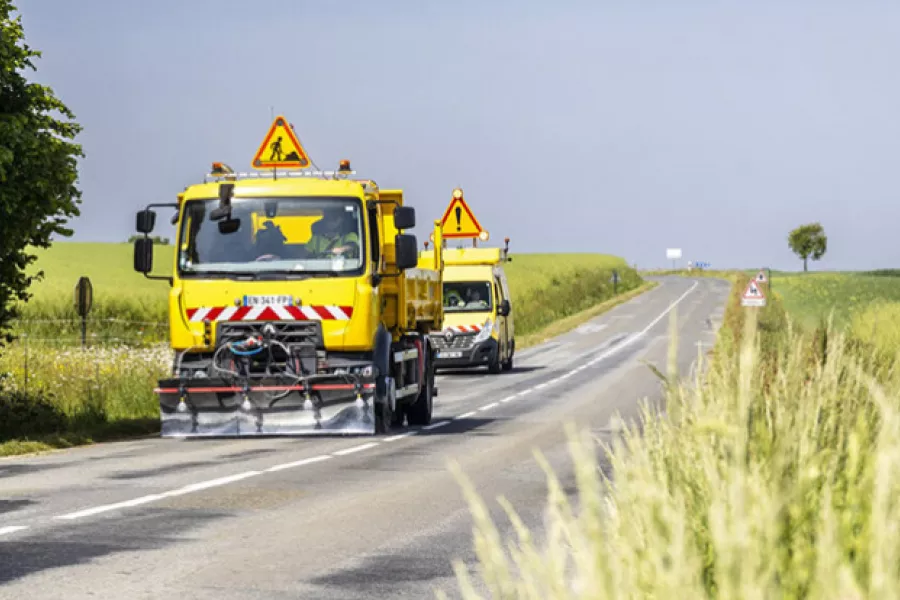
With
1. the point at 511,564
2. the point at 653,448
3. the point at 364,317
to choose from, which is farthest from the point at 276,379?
the point at 653,448

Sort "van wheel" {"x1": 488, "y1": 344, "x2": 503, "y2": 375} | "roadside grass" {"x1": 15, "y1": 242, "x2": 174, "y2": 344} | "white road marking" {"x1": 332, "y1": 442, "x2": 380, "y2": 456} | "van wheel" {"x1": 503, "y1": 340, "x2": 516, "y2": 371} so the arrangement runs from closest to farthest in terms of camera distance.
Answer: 1. "white road marking" {"x1": 332, "y1": 442, "x2": 380, "y2": 456}
2. "van wheel" {"x1": 488, "y1": 344, "x2": 503, "y2": 375}
3. "roadside grass" {"x1": 15, "y1": 242, "x2": 174, "y2": 344}
4. "van wheel" {"x1": 503, "y1": 340, "x2": 516, "y2": 371}

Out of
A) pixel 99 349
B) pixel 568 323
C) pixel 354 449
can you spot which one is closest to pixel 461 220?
pixel 99 349

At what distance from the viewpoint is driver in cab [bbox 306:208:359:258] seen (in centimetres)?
1734

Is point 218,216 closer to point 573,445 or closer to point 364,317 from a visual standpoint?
point 364,317

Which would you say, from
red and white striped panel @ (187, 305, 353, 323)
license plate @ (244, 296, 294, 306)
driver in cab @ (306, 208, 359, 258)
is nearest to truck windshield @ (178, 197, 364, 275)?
driver in cab @ (306, 208, 359, 258)

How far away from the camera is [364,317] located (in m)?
17.1

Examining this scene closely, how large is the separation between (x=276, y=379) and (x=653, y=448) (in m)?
11.0

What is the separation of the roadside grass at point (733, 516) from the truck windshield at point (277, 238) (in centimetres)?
1085

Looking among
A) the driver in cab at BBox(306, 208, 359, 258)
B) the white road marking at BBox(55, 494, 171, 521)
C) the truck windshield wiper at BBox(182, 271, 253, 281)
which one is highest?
the driver in cab at BBox(306, 208, 359, 258)

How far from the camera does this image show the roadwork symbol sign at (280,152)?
19047 millimetres

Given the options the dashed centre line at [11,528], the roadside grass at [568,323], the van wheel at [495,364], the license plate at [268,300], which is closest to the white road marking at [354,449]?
the license plate at [268,300]

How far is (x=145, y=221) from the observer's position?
16.9 metres

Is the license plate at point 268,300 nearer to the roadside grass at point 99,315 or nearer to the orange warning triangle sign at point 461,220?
the roadside grass at point 99,315

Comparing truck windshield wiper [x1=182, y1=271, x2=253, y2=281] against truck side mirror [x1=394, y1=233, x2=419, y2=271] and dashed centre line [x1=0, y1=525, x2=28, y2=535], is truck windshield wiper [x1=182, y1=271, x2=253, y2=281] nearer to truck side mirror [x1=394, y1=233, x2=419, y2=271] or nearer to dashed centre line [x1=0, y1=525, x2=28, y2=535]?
truck side mirror [x1=394, y1=233, x2=419, y2=271]
